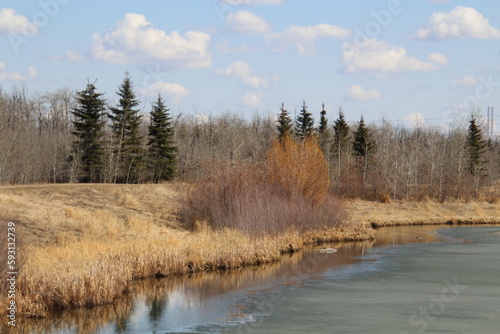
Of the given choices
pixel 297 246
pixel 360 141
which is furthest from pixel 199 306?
pixel 360 141

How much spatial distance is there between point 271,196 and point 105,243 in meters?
10.6

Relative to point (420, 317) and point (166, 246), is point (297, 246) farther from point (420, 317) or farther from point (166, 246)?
point (420, 317)

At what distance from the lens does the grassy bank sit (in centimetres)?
1748

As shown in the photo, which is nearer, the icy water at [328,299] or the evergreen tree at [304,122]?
the icy water at [328,299]

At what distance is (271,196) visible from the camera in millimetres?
32094

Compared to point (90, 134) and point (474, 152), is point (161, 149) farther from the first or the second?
point (474, 152)

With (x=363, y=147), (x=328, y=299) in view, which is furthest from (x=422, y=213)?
(x=328, y=299)

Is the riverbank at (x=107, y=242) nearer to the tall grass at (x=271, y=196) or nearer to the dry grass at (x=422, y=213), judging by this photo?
the tall grass at (x=271, y=196)

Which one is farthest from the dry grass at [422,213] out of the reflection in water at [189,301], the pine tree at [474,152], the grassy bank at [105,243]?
the reflection in water at [189,301]

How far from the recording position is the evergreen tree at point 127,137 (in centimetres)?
5391

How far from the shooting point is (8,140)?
5281 centimetres

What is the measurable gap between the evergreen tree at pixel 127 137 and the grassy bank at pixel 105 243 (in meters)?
14.5

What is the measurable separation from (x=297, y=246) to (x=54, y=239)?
470 inches

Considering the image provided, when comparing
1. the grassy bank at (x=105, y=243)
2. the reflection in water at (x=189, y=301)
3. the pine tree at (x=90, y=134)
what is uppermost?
the pine tree at (x=90, y=134)
